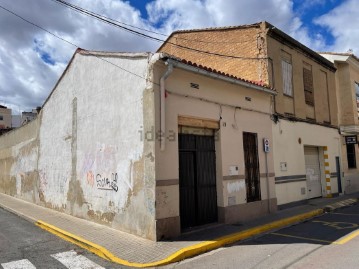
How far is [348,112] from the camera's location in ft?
58.8

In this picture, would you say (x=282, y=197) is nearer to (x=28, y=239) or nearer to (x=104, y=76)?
(x=104, y=76)

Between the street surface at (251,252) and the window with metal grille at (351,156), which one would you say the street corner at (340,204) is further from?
the window with metal grille at (351,156)

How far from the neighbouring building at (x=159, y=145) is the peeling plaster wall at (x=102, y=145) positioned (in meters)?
0.03

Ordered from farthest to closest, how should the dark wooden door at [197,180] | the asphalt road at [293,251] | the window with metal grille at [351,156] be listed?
the window with metal grille at [351,156], the dark wooden door at [197,180], the asphalt road at [293,251]

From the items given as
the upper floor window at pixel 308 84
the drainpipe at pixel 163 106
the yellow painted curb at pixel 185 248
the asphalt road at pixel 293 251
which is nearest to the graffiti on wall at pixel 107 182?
the yellow painted curb at pixel 185 248

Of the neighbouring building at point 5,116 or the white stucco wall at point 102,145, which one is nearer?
the white stucco wall at point 102,145

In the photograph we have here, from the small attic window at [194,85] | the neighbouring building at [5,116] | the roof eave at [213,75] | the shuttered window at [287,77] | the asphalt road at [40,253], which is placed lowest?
the asphalt road at [40,253]

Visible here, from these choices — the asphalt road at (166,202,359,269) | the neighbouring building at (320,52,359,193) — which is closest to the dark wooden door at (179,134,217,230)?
the asphalt road at (166,202,359,269)

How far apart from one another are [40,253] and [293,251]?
515cm

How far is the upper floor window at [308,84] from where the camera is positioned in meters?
14.7

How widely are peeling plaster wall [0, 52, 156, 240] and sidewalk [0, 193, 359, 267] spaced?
413 millimetres

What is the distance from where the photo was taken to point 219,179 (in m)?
9.47

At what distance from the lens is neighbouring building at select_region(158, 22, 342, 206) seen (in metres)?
12.2

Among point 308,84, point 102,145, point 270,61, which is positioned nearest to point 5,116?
point 308,84
